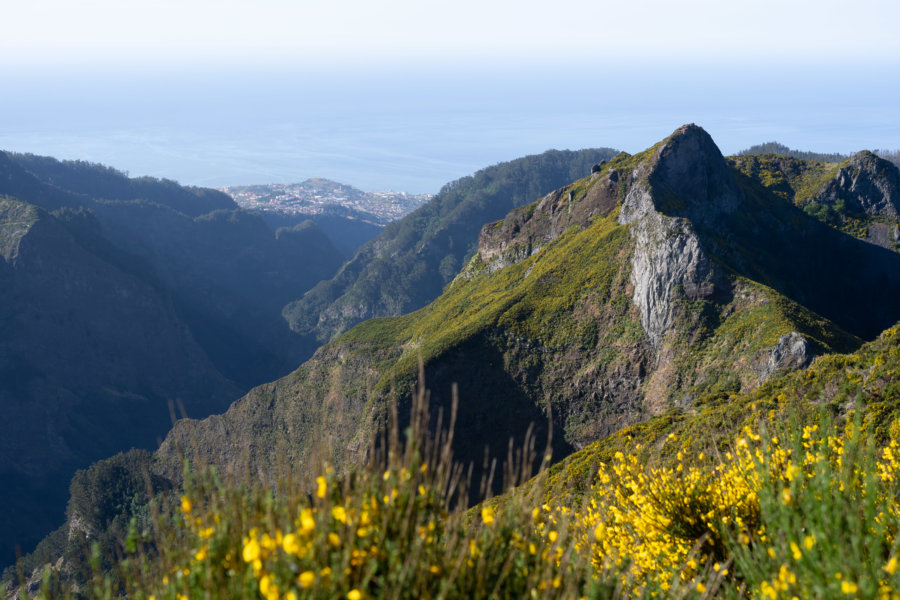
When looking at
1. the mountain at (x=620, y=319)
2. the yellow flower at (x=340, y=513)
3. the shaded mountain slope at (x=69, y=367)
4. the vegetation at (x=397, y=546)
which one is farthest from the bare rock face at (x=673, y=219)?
the shaded mountain slope at (x=69, y=367)

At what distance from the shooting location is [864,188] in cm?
8400

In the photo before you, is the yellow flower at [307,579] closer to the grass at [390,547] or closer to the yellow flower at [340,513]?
the grass at [390,547]

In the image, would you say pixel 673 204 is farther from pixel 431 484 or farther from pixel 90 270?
pixel 90 270

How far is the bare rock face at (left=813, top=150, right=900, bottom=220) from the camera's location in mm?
83000

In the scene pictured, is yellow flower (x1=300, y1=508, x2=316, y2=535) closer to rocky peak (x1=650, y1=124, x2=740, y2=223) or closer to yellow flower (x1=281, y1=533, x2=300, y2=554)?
yellow flower (x1=281, y1=533, x2=300, y2=554)

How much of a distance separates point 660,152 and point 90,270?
161 m

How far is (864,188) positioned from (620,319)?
5438 centimetres

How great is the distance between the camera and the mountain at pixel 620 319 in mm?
47594

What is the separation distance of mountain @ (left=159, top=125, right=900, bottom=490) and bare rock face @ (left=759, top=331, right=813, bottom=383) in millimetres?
95

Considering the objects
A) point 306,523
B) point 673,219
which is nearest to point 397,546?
point 306,523

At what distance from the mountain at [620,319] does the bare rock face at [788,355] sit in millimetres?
95

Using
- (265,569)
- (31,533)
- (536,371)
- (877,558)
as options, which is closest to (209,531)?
(265,569)

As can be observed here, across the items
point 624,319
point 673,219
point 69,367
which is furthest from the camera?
point 69,367

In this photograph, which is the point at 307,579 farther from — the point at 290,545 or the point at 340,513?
the point at 340,513
